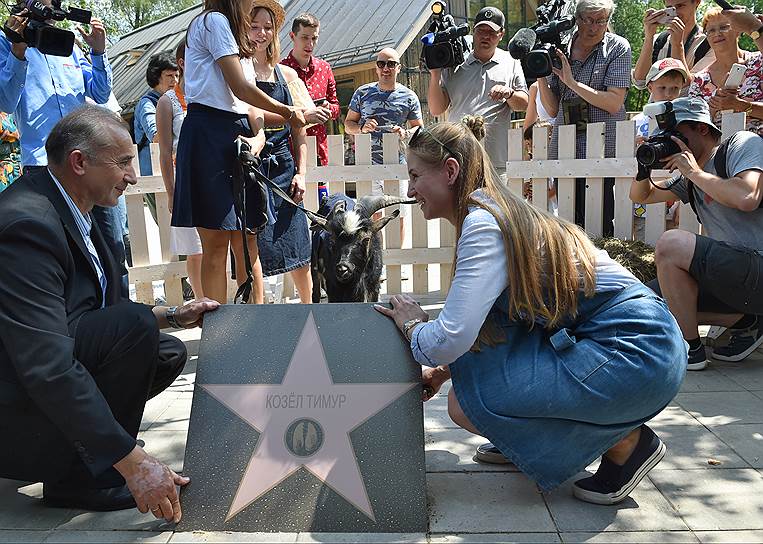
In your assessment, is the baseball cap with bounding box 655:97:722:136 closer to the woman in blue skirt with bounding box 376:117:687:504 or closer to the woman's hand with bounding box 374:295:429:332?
the woman in blue skirt with bounding box 376:117:687:504

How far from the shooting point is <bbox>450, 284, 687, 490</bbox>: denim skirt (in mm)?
2535

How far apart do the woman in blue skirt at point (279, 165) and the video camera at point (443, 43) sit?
1.35 metres

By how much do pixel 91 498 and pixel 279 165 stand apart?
285cm

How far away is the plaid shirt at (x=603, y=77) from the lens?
5.51 metres

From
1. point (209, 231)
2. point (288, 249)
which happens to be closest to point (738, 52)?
point (288, 249)

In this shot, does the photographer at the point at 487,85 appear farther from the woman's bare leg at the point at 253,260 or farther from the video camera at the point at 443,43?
the woman's bare leg at the point at 253,260

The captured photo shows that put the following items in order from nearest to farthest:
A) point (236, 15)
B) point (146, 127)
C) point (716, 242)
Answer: point (236, 15) → point (716, 242) → point (146, 127)

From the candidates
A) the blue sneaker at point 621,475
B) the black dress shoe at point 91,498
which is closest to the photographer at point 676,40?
the blue sneaker at point 621,475

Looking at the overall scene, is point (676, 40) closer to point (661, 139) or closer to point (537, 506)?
point (661, 139)

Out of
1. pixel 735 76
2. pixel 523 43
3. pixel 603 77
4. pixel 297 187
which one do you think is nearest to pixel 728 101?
pixel 735 76

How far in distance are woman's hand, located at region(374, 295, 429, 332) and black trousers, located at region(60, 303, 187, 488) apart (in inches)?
36.4

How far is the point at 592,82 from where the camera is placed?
18.5 feet

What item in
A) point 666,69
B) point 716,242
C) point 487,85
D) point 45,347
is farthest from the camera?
point 487,85

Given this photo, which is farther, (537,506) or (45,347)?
(537,506)
